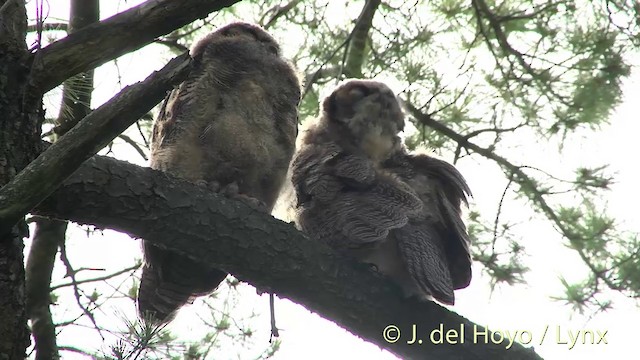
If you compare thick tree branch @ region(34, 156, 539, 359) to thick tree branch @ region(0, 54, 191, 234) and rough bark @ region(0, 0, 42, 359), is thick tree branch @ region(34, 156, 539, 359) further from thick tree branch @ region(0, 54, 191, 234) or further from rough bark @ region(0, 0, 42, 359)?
thick tree branch @ region(0, 54, 191, 234)

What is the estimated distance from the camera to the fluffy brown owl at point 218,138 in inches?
134

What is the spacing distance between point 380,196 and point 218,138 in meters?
0.71

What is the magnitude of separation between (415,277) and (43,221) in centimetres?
164

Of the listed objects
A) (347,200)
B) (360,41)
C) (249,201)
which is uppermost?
(360,41)

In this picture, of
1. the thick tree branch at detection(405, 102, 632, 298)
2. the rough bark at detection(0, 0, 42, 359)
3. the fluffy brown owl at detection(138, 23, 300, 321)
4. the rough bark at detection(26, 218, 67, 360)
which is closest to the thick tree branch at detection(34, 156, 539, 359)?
the rough bark at detection(0, 0, 42, 359)

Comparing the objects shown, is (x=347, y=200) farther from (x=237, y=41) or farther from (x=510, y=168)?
(x=510, y=168)

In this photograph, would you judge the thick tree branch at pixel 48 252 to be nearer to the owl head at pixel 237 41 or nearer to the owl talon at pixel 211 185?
the owl head at pixel 237 41

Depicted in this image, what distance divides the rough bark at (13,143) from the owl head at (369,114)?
1769 mm

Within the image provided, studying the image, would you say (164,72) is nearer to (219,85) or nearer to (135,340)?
(135,340)

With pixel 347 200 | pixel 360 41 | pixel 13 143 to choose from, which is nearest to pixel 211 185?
pixel 347 200

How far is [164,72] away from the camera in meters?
2.31

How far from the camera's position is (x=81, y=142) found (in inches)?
86.4

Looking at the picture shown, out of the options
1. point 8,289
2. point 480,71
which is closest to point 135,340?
point 8,289

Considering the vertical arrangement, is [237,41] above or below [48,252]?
above
